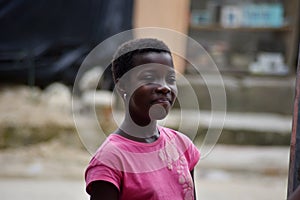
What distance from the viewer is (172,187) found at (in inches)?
56.6

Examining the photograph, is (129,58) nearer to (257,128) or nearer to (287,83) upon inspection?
(257,128)

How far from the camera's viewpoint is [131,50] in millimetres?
1447

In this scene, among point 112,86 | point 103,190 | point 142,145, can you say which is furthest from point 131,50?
point 112,86

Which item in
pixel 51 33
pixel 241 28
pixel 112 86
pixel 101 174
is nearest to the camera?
A: pixel 101 174

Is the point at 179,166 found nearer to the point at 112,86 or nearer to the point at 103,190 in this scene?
the point at 103,190

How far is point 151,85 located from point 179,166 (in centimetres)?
23

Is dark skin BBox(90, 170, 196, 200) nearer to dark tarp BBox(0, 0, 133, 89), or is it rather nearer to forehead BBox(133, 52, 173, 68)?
forehead BBox(133, 52, 173, 68)

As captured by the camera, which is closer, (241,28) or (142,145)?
(142,145)

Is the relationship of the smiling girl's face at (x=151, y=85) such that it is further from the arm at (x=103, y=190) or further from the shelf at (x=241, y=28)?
the shelf at (x=241, y=28)

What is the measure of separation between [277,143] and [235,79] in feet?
3.87

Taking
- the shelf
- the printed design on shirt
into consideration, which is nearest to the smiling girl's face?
the printed design on shirt

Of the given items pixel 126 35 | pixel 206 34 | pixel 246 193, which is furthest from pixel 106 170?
pixel 206 34

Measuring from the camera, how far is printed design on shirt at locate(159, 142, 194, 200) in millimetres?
1465

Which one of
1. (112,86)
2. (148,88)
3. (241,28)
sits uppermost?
(148,88)
